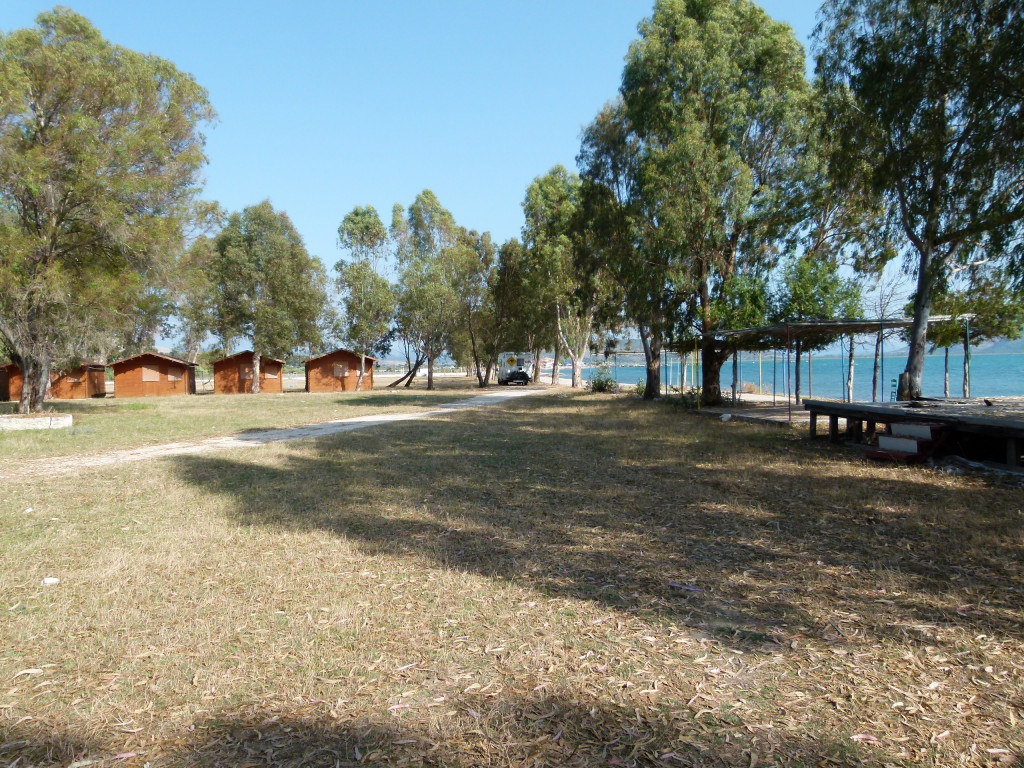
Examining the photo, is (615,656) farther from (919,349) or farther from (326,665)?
(919,349)

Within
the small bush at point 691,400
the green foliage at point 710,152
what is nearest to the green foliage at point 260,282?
the green foliage at point 710,152

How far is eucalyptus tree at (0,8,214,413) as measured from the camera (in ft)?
57.5

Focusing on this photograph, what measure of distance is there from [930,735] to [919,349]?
11.9 m

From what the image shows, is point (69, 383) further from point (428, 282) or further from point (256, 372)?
point (428, 282)

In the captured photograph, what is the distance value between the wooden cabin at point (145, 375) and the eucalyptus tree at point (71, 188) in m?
20.6

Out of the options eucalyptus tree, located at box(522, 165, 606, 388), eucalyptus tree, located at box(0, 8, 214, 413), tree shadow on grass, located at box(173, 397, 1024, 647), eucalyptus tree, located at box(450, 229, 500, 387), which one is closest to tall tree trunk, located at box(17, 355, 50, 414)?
eucalyptus tree, located at box(0, 8, 214, 413)

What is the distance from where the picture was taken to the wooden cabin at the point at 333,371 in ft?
146

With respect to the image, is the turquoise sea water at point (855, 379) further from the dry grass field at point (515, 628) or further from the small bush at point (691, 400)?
the dry grass field at point (515, 628)

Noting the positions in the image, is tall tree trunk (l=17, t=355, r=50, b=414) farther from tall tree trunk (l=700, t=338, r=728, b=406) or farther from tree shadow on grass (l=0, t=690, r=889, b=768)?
tree shadow on grass (l=0, t=690, r=889, b=768)

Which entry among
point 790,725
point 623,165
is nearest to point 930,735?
point 790,725

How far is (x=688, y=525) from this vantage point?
6.05 m

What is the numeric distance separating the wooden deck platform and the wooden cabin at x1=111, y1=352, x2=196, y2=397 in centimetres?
3835

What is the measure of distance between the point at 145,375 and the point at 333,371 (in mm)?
11302

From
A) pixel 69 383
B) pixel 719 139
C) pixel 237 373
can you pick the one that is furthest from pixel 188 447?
pixel 69 383
